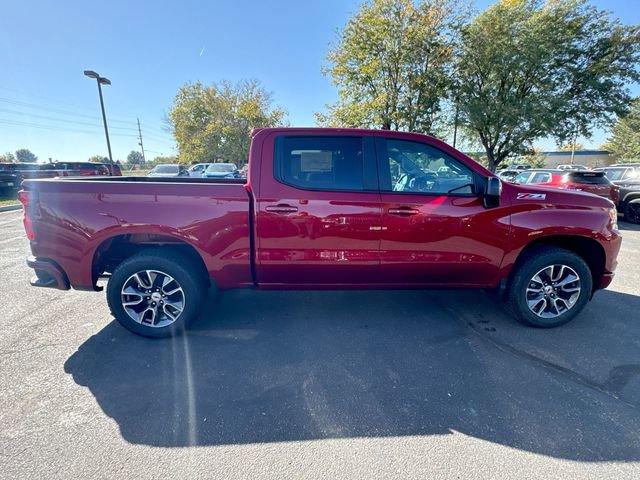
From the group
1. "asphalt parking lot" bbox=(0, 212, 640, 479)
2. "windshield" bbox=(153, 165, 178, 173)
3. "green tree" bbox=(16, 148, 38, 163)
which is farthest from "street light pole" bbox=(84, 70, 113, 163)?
"green tree" bbox=(16, 148, 38, 163)

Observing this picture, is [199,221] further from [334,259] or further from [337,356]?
[337,356]

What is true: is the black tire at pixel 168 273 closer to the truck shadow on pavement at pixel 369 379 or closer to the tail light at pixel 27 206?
the truck shadow on pavement at pixel 369 379

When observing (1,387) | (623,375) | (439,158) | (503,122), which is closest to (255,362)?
(1,387)

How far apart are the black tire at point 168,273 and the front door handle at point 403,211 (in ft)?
6.75

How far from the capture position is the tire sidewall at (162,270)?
3.02 m

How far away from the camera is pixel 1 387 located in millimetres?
2426

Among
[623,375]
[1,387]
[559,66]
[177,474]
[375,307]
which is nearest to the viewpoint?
[177,474]

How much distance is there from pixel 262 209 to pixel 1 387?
2.50 m

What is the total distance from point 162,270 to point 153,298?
33cm

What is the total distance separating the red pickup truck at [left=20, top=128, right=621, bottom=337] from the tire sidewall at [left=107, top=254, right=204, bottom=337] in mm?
11

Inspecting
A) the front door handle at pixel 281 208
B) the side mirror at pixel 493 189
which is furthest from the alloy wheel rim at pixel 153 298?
the side mirror at pixel 493 189

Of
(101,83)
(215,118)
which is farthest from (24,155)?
(101,83)

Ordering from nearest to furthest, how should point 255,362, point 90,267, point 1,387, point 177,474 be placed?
point 177,474
point 1,387
point 255,362
point 90,267

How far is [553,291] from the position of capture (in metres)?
3.31
